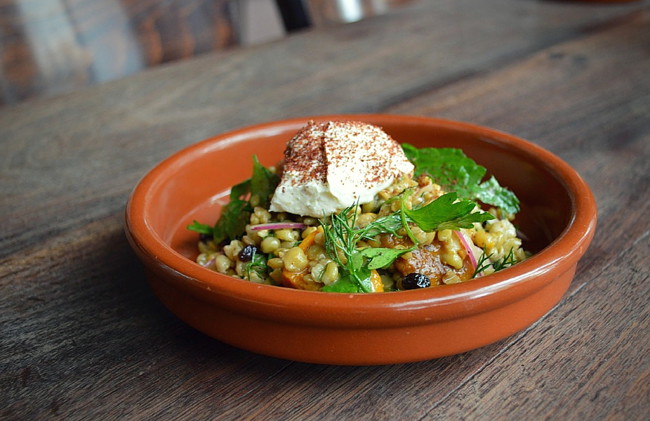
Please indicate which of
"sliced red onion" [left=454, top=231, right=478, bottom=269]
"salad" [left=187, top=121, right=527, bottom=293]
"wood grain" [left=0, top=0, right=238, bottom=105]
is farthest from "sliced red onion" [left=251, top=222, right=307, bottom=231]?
"wood grain" [left=0, top=0, right=238, bottom=105]

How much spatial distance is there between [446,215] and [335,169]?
241 mm

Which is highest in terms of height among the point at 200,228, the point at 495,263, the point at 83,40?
the point at 83,40

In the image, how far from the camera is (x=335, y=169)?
1287mm

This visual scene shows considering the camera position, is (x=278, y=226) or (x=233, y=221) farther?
(x=233, y=221)

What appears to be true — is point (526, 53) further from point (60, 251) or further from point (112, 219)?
point (60, 251)

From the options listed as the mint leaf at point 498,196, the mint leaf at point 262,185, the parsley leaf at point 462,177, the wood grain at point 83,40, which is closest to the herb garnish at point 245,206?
the mint leaf at point 262,185

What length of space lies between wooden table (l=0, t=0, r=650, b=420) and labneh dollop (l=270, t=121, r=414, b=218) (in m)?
0.30

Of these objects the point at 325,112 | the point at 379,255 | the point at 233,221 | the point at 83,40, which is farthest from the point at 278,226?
the point at 83,40

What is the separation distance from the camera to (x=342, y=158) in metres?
1.32

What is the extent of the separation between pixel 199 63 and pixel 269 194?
5.11 feet

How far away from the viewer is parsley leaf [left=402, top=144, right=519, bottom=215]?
1423 mm

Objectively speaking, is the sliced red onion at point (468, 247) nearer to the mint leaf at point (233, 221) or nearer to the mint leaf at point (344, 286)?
the mint leaf at point (344, 286)

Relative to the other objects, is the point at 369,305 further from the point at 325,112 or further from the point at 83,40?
the point at 83,40

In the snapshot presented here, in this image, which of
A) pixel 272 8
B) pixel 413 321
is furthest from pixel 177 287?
pixel 272 8
